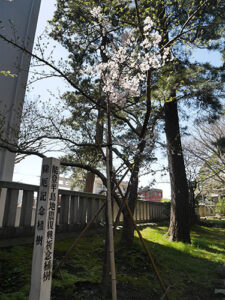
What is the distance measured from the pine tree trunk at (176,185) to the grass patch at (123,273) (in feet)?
3.29

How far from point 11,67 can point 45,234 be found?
6.77m

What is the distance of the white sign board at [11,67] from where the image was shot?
6.46m

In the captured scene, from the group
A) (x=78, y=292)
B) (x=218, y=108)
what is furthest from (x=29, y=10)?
(x=78, y=292)

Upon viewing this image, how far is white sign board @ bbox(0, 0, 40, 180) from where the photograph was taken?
6457 mm

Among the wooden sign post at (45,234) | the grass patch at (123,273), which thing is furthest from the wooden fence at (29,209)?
the wooden sign post at (45,234)

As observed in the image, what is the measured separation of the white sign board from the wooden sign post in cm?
459

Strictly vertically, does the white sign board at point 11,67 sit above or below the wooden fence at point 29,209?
above

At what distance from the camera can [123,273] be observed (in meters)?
3.51

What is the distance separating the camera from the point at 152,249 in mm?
4969

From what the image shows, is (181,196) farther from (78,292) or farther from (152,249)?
(78,292)

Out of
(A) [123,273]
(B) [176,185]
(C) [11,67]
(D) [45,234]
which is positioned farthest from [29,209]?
(C) [11,67]

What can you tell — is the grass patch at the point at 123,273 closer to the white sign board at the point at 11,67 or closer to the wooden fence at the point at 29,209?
the wooden fence at the point at 29,209

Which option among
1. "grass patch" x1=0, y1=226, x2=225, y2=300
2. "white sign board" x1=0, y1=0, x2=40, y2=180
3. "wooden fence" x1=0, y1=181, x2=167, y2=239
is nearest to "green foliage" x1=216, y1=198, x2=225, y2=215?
"grass patch" x1=0, y1=226, x2=225, y2=300

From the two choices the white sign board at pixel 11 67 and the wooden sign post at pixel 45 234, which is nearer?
the wooden sign post at pixel 45 234
